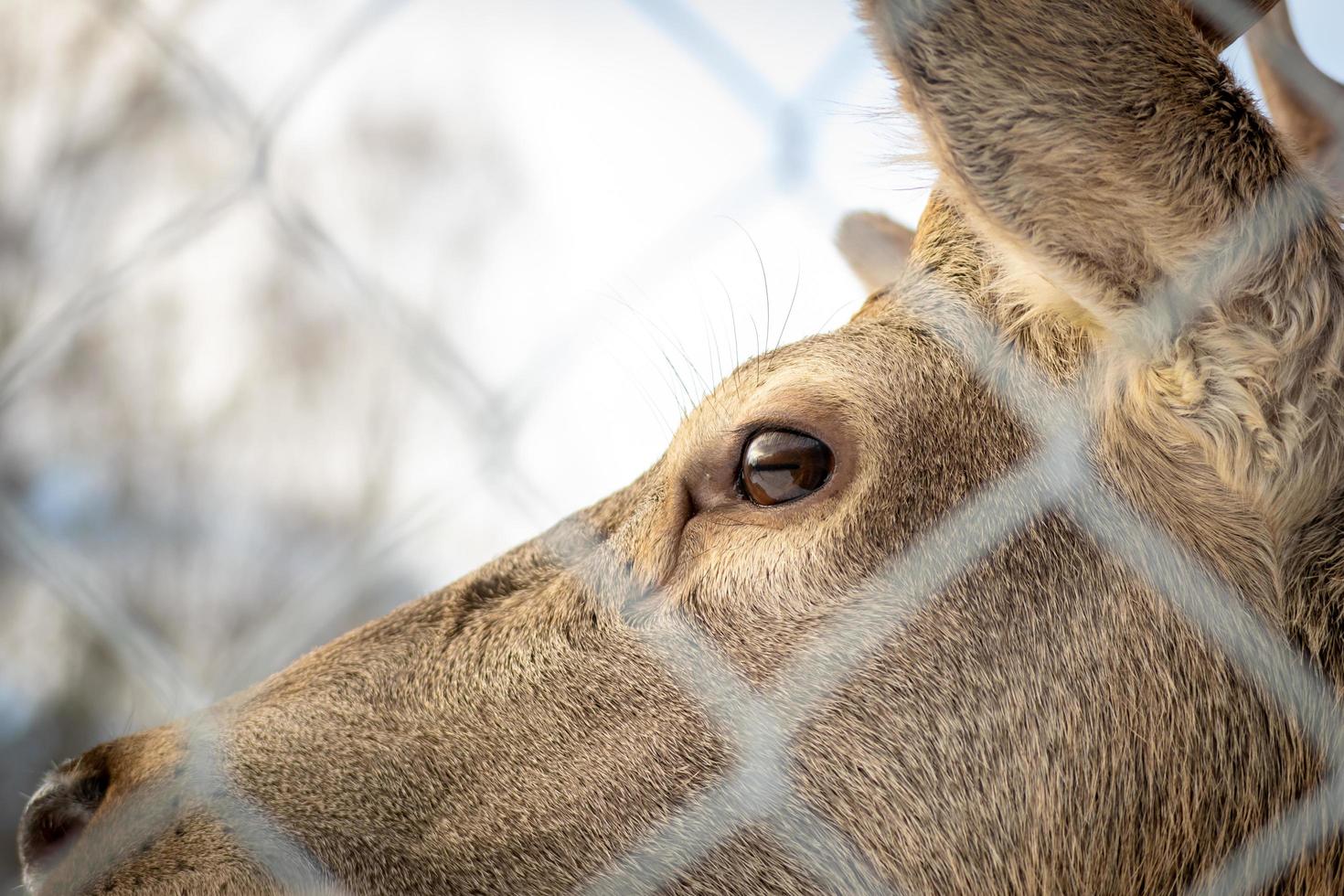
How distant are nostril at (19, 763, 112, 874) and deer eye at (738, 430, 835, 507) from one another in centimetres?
113

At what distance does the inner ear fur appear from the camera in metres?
1.34

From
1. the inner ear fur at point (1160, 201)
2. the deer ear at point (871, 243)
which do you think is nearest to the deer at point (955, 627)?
the inner ear fur at point (1160, 201)

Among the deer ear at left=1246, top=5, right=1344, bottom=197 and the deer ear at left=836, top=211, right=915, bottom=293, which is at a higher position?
the deer ear at left=836, top=211, right=915, bottom=293

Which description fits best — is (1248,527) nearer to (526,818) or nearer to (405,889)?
(526,818)

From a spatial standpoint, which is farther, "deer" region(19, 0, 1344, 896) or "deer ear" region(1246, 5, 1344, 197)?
"deer ear" region(1246, 5, 1344, 197)

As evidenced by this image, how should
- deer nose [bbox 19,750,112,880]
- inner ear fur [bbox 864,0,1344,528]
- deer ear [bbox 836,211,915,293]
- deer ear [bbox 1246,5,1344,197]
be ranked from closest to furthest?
1. inner ear fur [bbox 864,0,1344,528]
2. deer nose [bbox 19,750,112,880]
3. deer ear [bbox 1246,5,1344,197]
4. deer ear [bbox 836,211,915,293]

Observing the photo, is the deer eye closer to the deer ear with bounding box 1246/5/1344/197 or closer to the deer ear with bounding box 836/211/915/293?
the deer ear with bounding box 836/211/915/293

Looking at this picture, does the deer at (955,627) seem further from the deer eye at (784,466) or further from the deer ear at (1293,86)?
the deer ear at (1293,86)

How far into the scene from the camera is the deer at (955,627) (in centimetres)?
144

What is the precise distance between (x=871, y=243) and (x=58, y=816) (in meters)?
1.85

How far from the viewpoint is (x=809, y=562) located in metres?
1.72

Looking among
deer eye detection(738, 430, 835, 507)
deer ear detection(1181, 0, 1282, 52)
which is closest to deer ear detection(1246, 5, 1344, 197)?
deer ear detection(1181, 0, 1282, 52)

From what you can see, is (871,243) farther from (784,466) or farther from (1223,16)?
(1223,16)

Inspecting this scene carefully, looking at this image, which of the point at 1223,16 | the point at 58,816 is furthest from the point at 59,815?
the point at 1223,16
